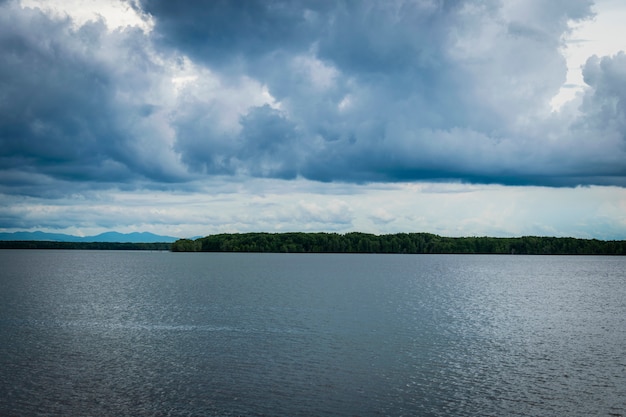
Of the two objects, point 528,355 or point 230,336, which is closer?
point 528,355

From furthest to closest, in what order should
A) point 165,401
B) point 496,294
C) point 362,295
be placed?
point 496,294, point 362,295, point 165,401

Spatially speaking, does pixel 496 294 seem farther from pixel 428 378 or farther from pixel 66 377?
pixel 66 377

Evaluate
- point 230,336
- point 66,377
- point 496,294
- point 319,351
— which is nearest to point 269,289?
point 496,294

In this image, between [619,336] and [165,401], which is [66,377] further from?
[619,336]

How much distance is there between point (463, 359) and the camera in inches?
1607

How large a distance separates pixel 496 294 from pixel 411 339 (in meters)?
54.3

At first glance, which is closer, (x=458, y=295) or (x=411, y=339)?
(x=411, y=339)

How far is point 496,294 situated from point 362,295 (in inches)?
975

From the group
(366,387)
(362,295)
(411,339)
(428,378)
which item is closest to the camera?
(366,387)

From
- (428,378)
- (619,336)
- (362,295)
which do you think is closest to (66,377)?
(428,378)

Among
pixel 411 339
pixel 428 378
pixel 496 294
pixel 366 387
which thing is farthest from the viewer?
pixel 496 294

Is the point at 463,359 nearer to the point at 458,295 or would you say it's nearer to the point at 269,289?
the point at 458,295

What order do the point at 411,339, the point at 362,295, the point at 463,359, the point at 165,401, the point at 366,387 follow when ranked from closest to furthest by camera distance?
the point at 165,401, the point at 366,387, the point at 463,359, the point at 411,339, the point at 362,295

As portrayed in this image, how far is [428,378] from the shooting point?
115 ft
